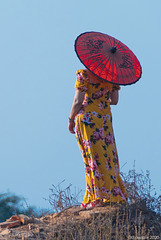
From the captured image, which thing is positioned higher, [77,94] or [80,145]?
[77,94]

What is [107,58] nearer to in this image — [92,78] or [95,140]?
[92,78]

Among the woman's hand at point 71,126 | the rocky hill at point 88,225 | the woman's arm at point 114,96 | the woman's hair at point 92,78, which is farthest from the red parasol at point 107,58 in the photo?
the rocky hill at point 88,225

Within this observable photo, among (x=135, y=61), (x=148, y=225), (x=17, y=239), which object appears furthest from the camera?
(x=135, y=61)

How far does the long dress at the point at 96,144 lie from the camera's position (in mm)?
6613

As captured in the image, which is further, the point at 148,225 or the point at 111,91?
the point at 111,91

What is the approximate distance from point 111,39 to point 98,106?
1310 mm

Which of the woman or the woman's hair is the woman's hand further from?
the woman's hair

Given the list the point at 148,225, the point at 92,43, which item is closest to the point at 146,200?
the point at 148,225

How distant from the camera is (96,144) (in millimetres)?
6660

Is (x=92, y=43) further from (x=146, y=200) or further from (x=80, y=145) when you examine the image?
(x=146, y=200)

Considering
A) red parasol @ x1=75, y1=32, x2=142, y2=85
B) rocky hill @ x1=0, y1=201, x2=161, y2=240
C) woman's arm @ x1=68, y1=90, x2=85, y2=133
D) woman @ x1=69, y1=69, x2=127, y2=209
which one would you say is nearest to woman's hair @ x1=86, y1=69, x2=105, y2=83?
woman @ x1=69, y1=69, x2=127, y2=209

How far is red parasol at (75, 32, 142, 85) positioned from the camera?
6.63 meters

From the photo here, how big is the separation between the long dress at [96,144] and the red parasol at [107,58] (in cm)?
20

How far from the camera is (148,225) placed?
21.1 feet
